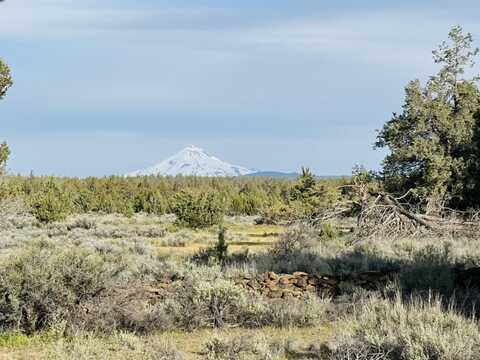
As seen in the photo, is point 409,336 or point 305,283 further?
point 305,283

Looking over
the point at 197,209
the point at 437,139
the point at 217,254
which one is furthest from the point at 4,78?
the point at 197,209

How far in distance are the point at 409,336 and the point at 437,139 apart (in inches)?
714

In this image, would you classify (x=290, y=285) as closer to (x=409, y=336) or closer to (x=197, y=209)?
(x=409, y=336)

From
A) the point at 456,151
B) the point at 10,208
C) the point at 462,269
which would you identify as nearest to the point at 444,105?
the point at 456,151

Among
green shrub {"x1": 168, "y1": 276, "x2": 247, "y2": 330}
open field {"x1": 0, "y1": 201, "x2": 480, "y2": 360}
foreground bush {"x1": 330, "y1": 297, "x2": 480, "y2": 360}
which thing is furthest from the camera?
green shrub {"x1": 168, "y1": 276, "x2": 247, "y2": 330}

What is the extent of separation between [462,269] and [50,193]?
110 ft

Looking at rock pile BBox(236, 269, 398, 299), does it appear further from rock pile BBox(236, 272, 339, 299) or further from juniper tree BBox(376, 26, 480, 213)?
juniper tree BBox(376, 26, 480, 213)

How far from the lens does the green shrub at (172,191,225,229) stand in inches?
1574

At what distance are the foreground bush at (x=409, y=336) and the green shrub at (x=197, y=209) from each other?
102 feet

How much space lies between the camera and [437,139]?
947 inches

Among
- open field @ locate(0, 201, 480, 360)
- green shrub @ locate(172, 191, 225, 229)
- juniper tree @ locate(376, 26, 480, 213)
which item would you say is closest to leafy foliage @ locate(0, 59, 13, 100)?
open field @ locate(0, 201, 480, 360)

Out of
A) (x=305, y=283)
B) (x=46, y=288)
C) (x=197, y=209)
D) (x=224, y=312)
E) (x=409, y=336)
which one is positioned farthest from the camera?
(x=197, y=209)

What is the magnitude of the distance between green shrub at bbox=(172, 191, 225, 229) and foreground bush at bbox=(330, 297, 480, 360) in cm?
3106

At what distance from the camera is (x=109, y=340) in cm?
888
